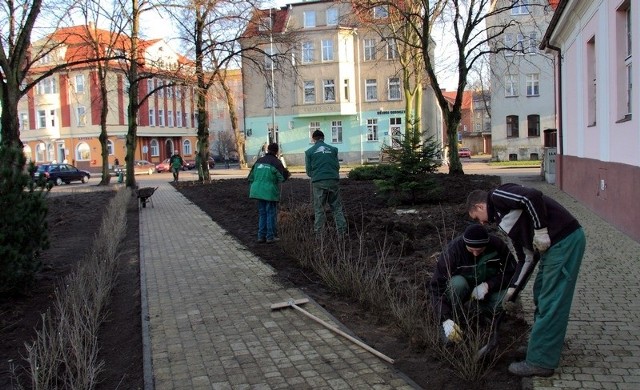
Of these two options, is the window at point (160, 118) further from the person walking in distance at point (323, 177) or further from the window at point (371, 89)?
the person walking in distance at point (323, 177)

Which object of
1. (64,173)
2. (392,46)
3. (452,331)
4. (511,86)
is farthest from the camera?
(511,86)

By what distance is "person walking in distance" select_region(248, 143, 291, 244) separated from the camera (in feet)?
32.1

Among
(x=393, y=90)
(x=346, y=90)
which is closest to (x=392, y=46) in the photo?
(x=393, y=90)

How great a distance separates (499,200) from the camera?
12.5 feet

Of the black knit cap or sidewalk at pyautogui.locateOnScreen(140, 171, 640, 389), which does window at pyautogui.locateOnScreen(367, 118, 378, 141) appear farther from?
the black knit cap

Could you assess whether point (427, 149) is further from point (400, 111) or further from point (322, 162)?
point (400, 111)

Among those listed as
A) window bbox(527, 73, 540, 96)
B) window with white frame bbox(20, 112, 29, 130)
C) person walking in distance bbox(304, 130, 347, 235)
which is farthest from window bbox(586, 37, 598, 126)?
window with white frame bbox(20, 112, 29, 130)

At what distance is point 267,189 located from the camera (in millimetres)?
9750

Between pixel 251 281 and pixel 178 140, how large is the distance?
71.4 metres

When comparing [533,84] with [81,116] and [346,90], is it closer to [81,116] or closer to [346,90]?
[346,90]

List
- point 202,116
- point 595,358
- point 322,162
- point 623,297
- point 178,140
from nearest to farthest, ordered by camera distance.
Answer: point 595,358 < point 623,297 < point 322,162 < point 202,116 < point 178,140

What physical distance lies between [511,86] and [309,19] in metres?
18.0

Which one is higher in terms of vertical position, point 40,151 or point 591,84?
point 40,151

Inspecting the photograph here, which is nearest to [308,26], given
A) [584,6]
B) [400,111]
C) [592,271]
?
[400,111]
